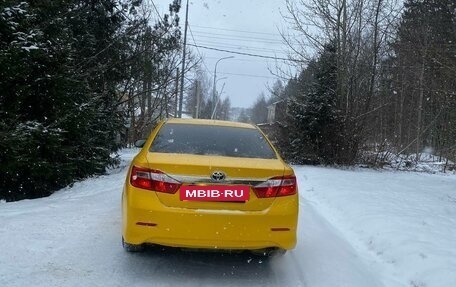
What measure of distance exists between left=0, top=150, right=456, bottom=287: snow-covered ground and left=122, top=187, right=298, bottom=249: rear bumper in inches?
16.4

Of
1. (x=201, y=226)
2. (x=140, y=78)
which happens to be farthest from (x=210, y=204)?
(x=140, y=78)

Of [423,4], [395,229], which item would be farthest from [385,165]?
[395,229]

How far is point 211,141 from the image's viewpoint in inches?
203

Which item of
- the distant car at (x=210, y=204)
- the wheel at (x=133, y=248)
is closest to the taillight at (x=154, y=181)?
the distant car at (x=210, y=204)

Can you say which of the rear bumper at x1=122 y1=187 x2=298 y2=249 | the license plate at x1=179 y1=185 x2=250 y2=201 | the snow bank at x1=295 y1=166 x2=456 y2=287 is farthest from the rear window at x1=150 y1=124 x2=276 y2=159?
the snow bank at x1=295 y1=166 x2=456 y2=287

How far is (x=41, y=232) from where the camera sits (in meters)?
5.69

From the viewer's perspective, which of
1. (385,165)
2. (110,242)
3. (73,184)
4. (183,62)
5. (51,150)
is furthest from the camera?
(183,62)

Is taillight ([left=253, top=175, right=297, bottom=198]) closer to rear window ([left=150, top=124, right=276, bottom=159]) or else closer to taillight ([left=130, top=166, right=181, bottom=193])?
rear window ([left=150, top=124, right=276, bottom=159])

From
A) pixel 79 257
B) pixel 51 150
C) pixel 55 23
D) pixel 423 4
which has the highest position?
pixel 423 4

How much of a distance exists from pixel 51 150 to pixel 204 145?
5.18 metres

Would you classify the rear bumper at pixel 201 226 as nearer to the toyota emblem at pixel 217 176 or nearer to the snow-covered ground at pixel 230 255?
the toyota emblem at pixel 217 176

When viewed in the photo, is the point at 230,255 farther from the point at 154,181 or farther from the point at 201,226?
the point at 154,181

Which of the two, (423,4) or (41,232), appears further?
(423,4)

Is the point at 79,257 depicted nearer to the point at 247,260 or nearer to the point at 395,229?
the point at 247,260
